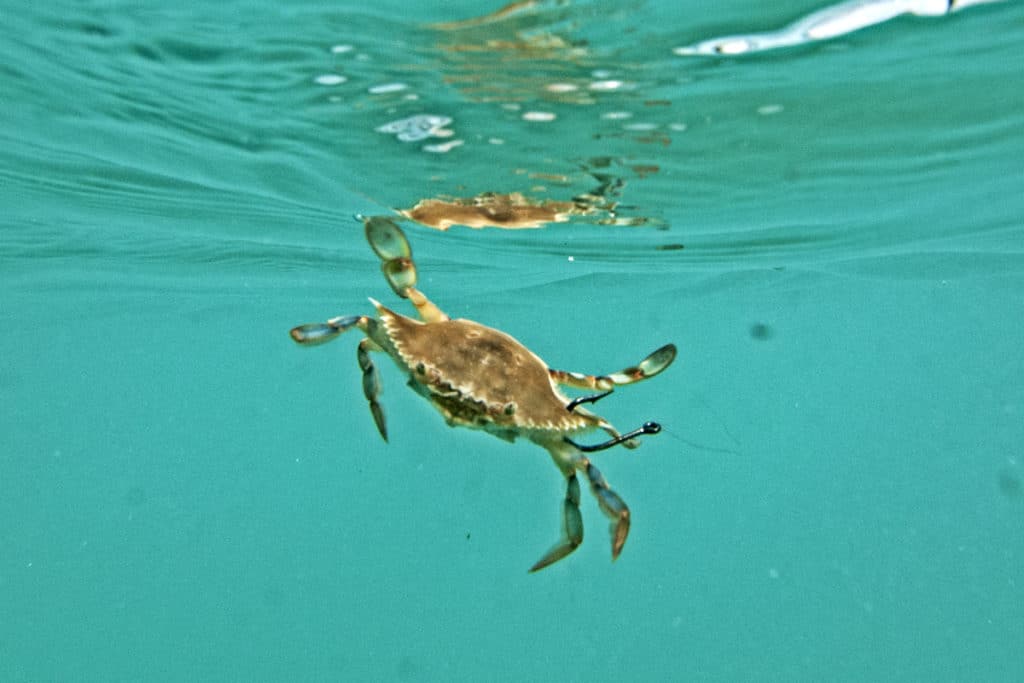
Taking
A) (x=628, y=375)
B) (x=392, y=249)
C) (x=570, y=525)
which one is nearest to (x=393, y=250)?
(x=392, y=249)

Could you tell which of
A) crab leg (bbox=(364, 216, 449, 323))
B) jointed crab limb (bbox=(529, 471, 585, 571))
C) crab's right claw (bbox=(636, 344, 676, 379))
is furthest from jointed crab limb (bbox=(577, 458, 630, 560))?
crab leg (bbox=(364, 216, 449, 323))

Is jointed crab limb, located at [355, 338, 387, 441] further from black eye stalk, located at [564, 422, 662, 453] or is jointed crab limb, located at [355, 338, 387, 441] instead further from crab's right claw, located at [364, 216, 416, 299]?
black eye stalk, located at [564, 422, 662, 453]

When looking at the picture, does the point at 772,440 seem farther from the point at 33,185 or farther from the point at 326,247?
the point at 33,185

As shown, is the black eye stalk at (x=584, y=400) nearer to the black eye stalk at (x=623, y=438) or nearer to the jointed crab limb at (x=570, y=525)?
the black eye stalk at (x=623, y=438)

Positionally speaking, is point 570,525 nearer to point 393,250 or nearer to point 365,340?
point 365,340

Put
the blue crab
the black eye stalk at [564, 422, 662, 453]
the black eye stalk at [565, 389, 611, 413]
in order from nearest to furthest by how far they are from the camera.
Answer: the black eye stalk at [564, 422, 662, 453]
the black eye stalk at [565, 389, 611, 413]
the blue crab

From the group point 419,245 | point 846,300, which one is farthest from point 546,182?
point 846,300
